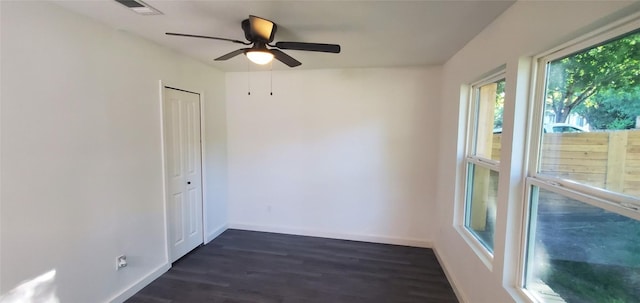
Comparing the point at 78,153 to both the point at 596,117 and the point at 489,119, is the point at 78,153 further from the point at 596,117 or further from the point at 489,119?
the point at 489,119

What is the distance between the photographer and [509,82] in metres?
1.76

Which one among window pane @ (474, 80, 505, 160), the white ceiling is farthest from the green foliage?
the white ceiling

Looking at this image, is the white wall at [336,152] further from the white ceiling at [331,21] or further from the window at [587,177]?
the window at [587,177]

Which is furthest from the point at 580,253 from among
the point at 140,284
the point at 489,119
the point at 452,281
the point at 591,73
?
the point at 140,284

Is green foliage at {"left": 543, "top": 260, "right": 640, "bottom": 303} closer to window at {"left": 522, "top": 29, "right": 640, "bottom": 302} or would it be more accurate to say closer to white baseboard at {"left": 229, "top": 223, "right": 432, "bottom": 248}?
window at {"left": 522, "top": 29, "right": 640, "bottom": 302}

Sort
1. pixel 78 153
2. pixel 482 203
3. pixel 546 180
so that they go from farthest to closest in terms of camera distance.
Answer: pixel 482 203 < pixel 78 153 < pixel 546 180

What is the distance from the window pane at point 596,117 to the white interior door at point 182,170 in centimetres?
327

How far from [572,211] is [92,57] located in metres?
3.33

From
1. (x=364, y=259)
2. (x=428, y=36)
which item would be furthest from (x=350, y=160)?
(x=428, y=36)

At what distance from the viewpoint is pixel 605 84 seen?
1.24 meters

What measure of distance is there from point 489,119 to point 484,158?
35cm

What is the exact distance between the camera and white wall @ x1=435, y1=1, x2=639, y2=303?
128cm

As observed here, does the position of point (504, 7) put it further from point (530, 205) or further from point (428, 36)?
point (530, 205)

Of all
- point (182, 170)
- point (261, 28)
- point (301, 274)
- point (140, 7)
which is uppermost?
point (140, 7)
